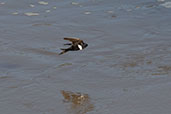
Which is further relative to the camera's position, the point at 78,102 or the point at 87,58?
the point at 87,58

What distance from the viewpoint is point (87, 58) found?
7.72 metres

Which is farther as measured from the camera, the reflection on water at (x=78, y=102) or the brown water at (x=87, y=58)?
the brown water at (x=87, y=58)

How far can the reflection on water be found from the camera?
18.2 ft

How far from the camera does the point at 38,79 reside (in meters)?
6.69

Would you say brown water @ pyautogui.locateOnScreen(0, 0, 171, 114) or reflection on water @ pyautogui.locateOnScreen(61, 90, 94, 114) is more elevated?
brown water @ pyautogui.locateOnScreen(0, 0, 171, 114)

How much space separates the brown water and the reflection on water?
1 centimetres

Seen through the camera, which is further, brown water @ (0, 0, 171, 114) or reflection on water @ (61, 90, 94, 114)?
brown water @ (0, 0, 171, 114)

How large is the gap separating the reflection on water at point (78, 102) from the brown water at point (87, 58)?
13 millimetres

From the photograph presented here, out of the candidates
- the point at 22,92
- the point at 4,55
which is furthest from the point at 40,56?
the point at 22,92

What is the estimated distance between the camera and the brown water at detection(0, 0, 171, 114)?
5750 millimetres

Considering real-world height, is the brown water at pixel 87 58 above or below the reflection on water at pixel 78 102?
above

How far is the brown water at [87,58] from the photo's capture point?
575cm

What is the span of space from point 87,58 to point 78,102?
1976mm

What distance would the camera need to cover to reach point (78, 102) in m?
5.84
